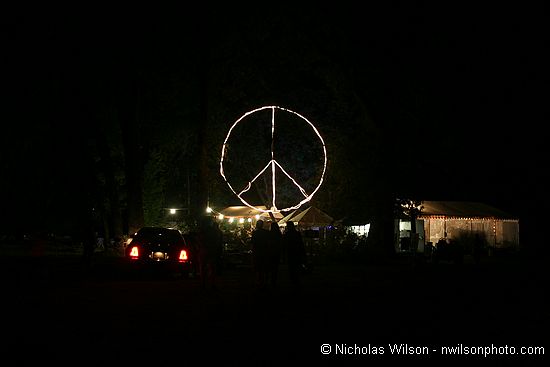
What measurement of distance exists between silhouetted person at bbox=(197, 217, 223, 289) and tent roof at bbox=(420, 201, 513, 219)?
86.8 feet

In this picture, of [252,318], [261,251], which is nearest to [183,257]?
[261,251]

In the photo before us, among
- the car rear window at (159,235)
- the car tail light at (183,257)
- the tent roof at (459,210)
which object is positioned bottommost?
the car tail light at (183,257)

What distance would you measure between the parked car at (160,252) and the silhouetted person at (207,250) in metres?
3.35

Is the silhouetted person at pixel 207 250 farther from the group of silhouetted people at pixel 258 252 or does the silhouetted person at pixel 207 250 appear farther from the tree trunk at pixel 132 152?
the tree trunk at pixel 132 152

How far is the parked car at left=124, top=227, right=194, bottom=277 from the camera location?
23.3m

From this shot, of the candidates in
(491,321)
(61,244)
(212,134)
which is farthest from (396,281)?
(61,244)

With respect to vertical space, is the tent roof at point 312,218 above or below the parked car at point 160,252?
above

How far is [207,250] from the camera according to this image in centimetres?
1992

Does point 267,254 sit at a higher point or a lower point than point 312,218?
lower

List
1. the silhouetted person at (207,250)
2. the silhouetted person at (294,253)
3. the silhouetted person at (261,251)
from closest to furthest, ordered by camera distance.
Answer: the silhouetted person at (207,250) < the silhouetted person at (261,251) < the silhouetted person at (294,253)

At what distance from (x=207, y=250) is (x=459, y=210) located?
30.9 meters

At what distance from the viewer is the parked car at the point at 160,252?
23.3 metres

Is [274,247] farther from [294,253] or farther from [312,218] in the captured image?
[312,218]

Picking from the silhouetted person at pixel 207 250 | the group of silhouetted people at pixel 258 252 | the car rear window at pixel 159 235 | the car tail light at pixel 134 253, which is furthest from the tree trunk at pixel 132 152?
the silhouetted person at pixel 207 250
